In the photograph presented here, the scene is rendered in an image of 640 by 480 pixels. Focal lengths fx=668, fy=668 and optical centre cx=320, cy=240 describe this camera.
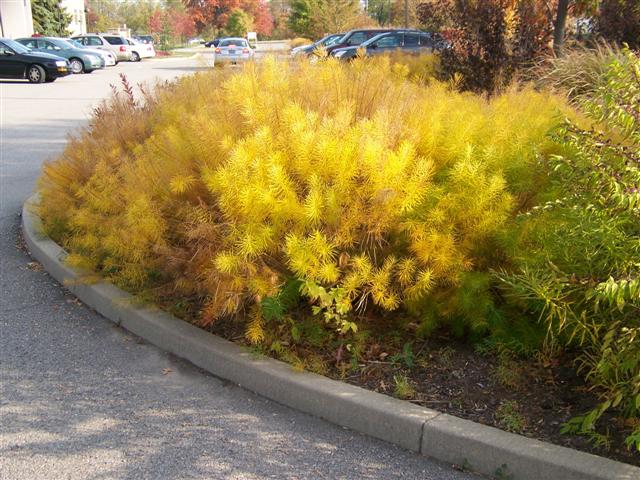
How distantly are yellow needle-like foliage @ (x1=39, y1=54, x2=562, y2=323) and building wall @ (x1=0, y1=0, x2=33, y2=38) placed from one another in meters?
49.7

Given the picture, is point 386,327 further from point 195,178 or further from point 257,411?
point 195,178

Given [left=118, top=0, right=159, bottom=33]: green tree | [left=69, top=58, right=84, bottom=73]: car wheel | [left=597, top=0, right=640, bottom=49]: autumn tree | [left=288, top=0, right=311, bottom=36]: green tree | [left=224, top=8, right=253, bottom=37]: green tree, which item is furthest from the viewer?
[left=118, top=0, right=159, bottom=33]: green tree

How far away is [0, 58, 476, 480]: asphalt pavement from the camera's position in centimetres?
328

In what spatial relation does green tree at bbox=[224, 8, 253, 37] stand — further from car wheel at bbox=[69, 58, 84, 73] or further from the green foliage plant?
the green foliage plant

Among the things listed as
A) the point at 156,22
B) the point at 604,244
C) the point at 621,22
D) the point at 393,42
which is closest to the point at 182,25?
the point at 156,22

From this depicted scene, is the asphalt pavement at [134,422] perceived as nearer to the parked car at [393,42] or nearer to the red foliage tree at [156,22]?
the parked car at [393,42]

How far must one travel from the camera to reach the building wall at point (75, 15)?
207 ft

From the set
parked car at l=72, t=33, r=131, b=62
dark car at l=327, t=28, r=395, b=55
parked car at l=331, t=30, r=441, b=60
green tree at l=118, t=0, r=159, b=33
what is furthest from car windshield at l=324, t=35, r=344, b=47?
green tree at l=118, t=0, r=159, b=33

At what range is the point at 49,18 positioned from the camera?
54531 mm

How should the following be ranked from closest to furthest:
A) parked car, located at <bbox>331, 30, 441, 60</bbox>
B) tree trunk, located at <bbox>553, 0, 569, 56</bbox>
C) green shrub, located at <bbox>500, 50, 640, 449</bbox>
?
green shrub, located at <bbox>500, 50, 640, 449</bbox>, tree trunk, located at <bbox>553, 0, 569, 56</bbox>, parked car, located at <bbox>331, 30, 441, 60</bbox>

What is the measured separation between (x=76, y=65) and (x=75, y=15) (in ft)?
123

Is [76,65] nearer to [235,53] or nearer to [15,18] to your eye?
[15,18]

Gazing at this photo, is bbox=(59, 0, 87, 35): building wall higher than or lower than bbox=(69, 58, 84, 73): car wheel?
higher

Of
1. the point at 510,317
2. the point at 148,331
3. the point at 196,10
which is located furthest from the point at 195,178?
the point at 196,10
